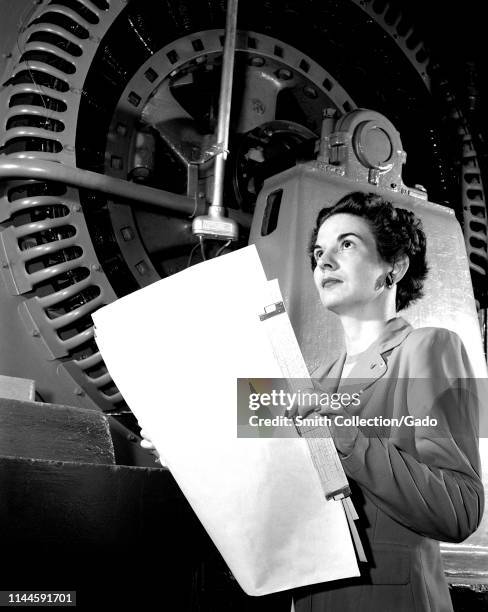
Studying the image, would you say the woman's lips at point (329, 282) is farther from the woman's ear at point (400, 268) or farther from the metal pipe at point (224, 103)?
the metal pipe at point (224, 103)

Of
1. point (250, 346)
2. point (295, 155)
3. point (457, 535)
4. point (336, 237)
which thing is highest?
point (295, 155)

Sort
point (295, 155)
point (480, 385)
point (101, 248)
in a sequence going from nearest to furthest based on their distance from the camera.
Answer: point (480, 385) < point (101, 248) < point (295, 155)

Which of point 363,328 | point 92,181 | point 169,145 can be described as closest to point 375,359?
point 363,328

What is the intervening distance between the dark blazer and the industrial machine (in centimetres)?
32

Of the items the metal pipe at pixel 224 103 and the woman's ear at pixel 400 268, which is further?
the metal pipe at pixel 224 103

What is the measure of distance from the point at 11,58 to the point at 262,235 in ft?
1.19

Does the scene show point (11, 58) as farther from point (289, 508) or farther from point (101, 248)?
point (289, 508)

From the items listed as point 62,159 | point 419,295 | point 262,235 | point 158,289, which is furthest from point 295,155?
point 158,289

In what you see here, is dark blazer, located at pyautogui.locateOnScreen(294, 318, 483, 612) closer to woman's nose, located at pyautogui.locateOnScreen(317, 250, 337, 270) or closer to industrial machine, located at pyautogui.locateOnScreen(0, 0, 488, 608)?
woman's nose, located at pyautogui.locateOnScreen(317, 250, 337, 270)

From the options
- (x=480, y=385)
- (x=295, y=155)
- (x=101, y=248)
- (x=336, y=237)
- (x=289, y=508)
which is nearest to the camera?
(x=289, y=508)

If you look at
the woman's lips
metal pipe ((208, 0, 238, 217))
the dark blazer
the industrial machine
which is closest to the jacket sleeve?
the dark blazer

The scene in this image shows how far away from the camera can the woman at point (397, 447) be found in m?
0.40

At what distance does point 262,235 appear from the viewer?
854 millimetres

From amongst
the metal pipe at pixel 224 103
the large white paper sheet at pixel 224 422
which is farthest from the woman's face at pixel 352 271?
the metal pipe at pixel 224 103
